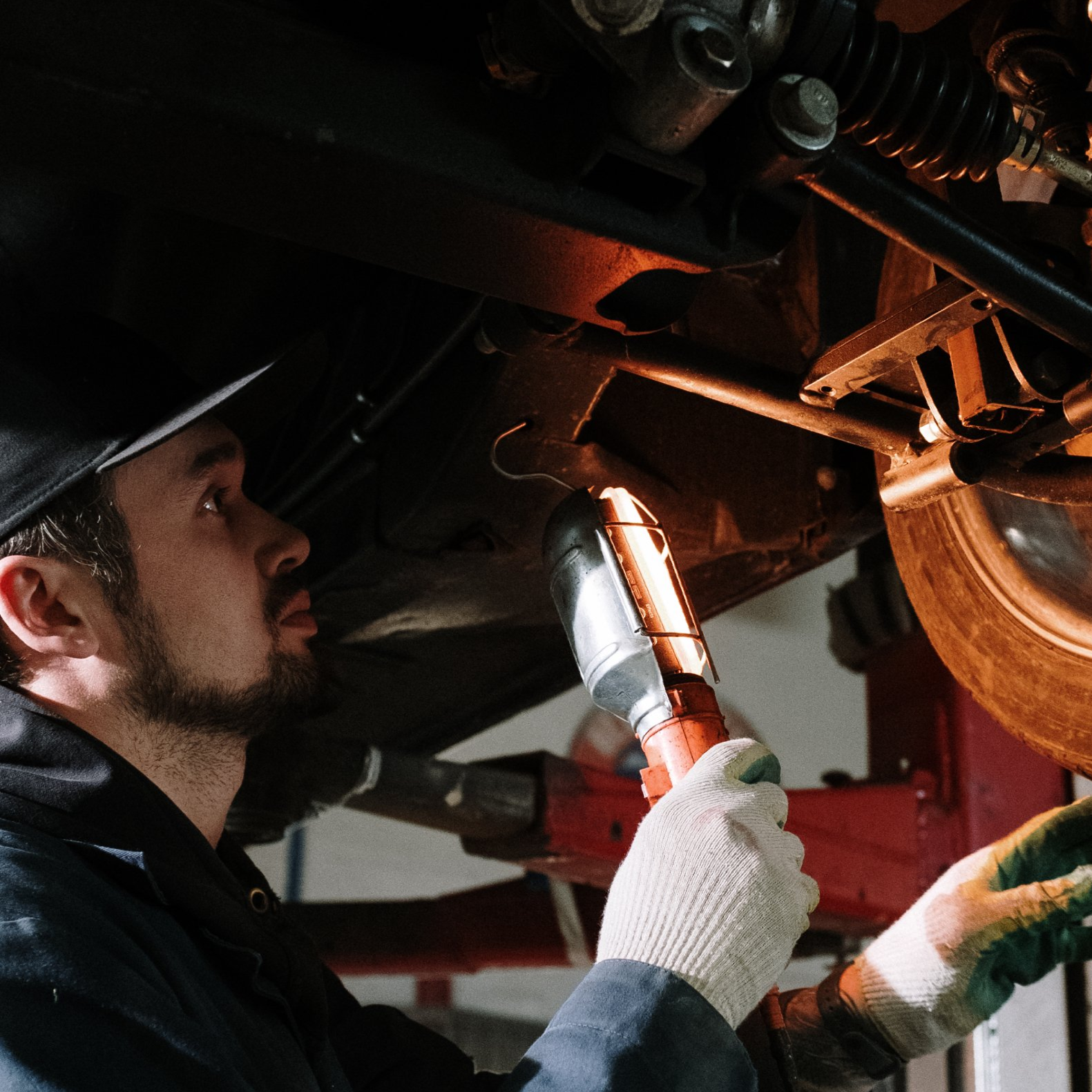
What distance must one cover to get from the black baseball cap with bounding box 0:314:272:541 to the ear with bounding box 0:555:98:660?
0.15 ft

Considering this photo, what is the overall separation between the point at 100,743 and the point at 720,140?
2.08 feet

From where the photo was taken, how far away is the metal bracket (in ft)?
2.58

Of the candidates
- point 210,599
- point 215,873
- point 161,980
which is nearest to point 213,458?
point 210,599

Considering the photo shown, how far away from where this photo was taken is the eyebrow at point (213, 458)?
1.16 m

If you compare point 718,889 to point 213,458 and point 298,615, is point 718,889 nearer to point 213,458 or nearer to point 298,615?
point 298,615

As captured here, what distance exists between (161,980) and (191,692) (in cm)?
33

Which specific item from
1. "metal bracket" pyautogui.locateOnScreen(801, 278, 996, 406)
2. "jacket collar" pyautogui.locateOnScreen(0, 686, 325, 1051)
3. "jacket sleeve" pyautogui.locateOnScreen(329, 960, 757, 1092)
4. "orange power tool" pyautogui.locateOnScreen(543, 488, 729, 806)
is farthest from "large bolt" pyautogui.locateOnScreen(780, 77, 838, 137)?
"jacket collar" pyautogui.locateOnScreen(0, 686, 325, 1051)

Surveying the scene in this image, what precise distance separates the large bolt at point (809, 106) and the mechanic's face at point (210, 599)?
0.70 m

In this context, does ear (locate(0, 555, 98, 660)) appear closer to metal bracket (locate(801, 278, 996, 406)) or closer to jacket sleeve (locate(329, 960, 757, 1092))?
jacket sleeve (locate(329, 960, 757, 1092))

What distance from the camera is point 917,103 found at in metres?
0.68

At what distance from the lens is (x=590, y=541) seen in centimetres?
95

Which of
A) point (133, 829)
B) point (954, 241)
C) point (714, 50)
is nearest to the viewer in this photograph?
point (714, 50)

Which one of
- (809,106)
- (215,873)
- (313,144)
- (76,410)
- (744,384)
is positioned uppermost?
(809,106)

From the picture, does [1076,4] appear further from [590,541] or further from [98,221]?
[98,221]
